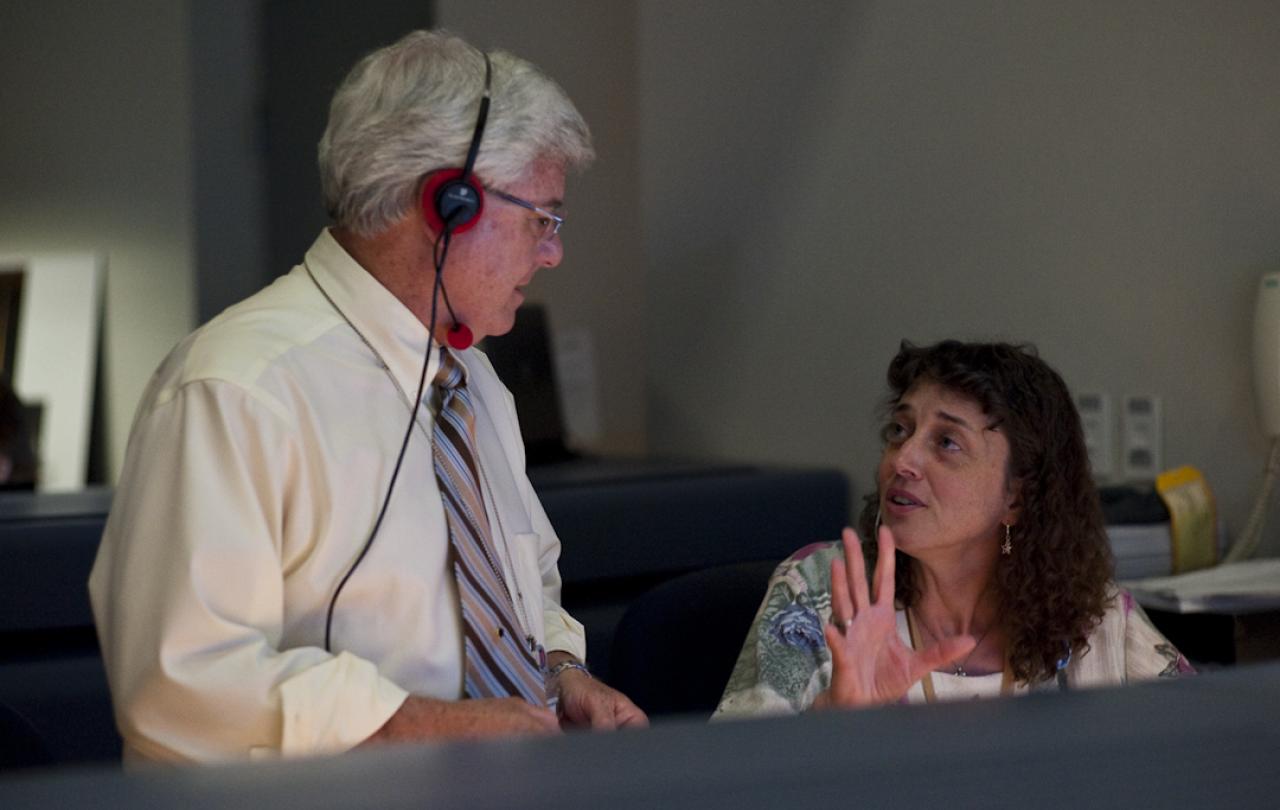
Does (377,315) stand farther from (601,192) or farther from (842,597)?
(601,192)

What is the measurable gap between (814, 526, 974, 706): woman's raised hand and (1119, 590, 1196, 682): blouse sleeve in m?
0.39

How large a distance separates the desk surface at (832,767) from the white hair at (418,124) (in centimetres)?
93

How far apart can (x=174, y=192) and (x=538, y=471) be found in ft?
6.74

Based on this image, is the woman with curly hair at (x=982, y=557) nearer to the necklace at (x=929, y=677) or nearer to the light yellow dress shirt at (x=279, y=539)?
the necklace at (x=929, y=677)

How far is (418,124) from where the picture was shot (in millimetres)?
1336

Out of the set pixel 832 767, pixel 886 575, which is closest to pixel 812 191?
pixel 886 575

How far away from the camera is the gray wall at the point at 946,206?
2516 millimetres

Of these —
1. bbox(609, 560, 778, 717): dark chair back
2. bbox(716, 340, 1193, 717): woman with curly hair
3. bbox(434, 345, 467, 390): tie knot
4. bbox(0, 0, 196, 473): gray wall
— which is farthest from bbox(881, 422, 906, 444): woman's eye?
bbox(0, 0, 196, 473): gray wall

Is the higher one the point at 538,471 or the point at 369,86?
the point at 369,86

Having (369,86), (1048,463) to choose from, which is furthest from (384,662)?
(1048,463)

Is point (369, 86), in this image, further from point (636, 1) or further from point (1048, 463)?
point (636, 1)

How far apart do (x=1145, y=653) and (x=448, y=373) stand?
0.97m

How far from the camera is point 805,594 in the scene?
1.88 m

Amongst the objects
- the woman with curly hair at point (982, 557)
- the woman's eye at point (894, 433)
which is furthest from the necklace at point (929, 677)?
the woman's eye at point (894, 433)
